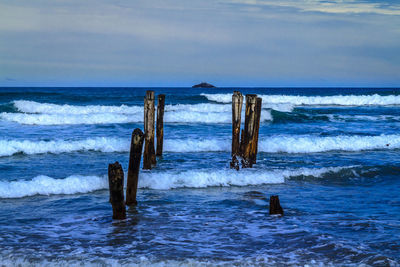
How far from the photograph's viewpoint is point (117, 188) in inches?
247

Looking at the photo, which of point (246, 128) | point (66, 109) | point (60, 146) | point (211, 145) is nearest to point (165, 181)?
point (246, 128)

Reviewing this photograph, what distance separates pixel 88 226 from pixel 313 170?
6282mm

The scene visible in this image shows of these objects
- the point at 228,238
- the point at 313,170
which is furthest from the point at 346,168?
the point at 228,238

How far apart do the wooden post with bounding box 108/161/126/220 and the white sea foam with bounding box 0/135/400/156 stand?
7.77 m

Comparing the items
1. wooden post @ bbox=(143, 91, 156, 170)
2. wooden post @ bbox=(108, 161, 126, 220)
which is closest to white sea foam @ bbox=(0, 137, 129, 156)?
wooden post @ bbox=(143, 91, 156, 170)

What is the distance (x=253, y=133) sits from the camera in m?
10.5

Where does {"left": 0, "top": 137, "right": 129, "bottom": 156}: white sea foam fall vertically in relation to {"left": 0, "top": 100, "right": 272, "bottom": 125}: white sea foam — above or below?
below

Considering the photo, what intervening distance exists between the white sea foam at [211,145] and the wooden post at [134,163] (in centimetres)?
696

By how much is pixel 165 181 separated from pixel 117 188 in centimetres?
329

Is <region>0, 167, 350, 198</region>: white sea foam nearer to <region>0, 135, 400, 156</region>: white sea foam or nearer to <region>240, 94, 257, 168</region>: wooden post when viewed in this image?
<region>240, 94, 257, 168</region>: wooden post

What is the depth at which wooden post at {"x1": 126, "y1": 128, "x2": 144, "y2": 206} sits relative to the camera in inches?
266

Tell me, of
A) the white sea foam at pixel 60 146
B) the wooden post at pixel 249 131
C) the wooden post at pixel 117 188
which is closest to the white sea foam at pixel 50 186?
the wooden post at pixel 117 188

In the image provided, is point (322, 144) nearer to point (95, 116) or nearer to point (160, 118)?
point (160, 118)

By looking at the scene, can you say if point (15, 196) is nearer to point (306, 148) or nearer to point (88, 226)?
point (88, 226)
